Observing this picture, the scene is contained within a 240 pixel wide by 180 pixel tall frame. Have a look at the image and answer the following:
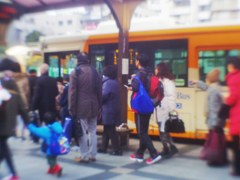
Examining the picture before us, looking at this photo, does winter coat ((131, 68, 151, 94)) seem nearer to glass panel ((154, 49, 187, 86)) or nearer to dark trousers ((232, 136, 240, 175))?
dark trousers ((232, 136, 240, 175))

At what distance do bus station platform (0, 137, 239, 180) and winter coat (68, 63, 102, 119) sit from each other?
0.93m

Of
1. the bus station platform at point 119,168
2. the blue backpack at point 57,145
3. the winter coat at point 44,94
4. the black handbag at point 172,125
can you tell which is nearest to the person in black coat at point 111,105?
the bus station platform at point 119,168

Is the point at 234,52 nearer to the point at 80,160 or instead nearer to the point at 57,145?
the point at 80,160

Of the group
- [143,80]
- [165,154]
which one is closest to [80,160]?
[165,154]

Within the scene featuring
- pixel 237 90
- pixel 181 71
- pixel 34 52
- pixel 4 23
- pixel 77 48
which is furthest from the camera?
pixel 34 52

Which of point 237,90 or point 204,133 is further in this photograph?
point 204,133

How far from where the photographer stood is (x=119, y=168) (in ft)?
22.4

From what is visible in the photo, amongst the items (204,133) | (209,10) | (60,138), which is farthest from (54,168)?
(209,10)

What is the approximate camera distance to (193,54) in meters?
9.08

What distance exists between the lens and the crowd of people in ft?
18.8

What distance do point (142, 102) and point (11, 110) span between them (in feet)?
7.93

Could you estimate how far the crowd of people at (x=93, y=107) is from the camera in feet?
18.8

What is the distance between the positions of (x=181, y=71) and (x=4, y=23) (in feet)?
19.3

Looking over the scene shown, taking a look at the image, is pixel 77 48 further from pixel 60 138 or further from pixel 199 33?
pixel 60 138
